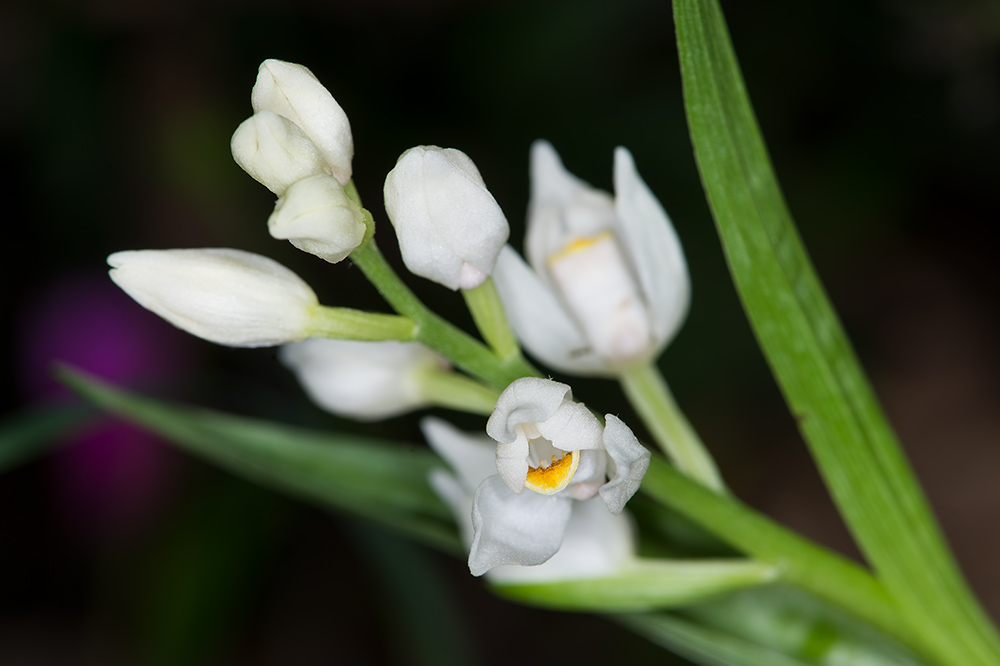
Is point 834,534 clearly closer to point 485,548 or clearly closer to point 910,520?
point 910,520

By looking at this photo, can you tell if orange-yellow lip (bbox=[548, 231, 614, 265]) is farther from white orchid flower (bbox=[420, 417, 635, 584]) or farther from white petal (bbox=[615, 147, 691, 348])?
white orchid flower (bbox=[420, 417, 635, 584])

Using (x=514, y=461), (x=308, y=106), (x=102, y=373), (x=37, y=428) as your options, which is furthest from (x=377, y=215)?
(x=514, y=461)

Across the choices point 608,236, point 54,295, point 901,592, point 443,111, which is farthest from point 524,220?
point 901,592

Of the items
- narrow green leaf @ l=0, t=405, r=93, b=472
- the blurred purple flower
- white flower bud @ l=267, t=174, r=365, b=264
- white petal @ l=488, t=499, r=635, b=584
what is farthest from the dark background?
white flower bud @ l=267, t=174, r=365, b=264

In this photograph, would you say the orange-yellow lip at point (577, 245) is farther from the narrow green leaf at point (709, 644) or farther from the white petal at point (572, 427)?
the narrow green leaf at point (709, 644)

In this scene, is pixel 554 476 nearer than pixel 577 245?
Yes

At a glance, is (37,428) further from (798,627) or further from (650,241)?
(798,627)

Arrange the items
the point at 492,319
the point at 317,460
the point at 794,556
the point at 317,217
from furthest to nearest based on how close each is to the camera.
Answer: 1. the point at 317,460
2. the point at 794,556
3. the point at 492,319
4. the point at 317,217
